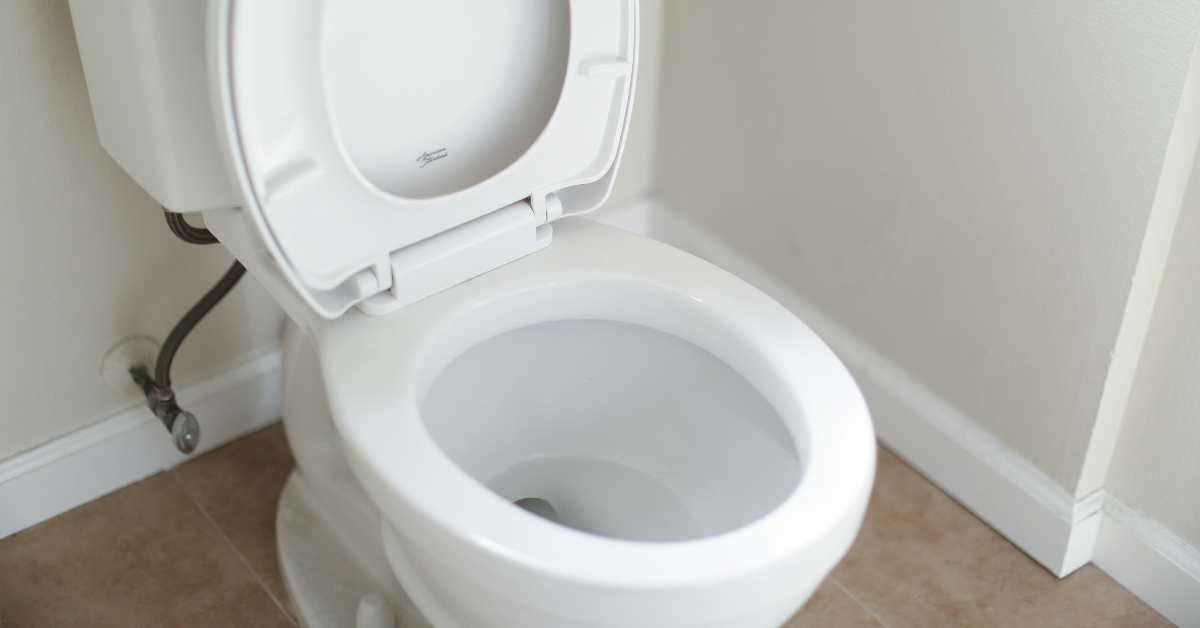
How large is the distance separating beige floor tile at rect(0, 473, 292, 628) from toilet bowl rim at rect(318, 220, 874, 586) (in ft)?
1.47

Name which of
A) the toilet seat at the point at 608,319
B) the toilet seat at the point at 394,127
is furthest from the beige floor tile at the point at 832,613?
the toilet seat at the point at 394,127

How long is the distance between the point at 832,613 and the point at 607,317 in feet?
1.54

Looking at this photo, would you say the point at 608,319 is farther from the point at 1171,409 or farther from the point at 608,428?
the point at 1171,409

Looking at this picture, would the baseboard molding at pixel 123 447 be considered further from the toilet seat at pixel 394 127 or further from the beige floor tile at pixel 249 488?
the toilet seat at pixel 394 127

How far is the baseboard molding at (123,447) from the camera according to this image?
113cm

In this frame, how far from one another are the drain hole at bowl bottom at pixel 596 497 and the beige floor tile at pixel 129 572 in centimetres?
33

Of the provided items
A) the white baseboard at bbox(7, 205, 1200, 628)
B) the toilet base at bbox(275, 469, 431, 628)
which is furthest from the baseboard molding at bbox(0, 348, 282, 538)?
the toilet base at bbox(275, 469, 431, 628)

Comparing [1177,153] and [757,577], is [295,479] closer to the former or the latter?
[757,577]

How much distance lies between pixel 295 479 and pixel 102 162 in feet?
1.36

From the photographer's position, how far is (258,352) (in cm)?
125

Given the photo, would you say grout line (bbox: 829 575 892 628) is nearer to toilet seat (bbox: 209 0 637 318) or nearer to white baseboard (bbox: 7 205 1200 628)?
white baseboard (bbox: 7 205 1200 628)

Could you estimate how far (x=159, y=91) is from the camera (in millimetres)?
757

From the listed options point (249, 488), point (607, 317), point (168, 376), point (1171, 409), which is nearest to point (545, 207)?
point (607, 317)

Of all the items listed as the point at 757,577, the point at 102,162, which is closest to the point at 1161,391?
the point at 757,577
